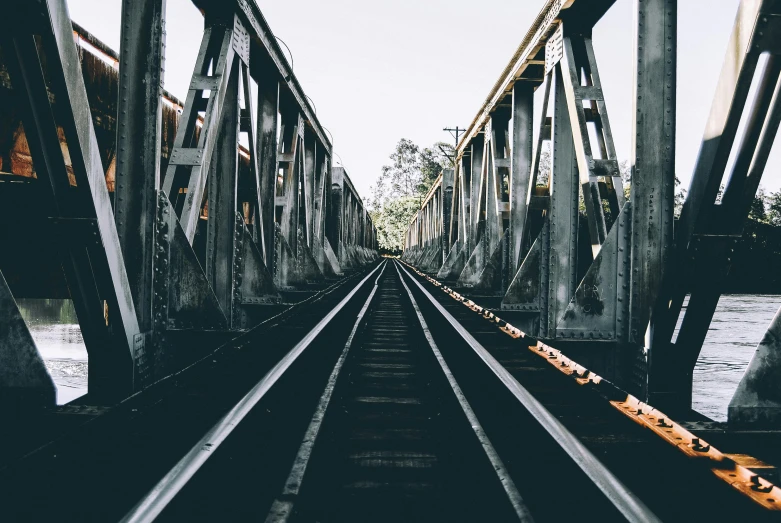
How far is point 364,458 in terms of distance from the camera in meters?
3.13

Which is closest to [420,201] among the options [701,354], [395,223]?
[395,223]

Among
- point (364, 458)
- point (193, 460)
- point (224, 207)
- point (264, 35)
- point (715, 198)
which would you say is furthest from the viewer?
point (264, 35)

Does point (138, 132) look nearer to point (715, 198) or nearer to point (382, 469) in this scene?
point (382, 469)

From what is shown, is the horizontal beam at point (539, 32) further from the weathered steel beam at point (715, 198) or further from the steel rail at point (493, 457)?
the steel rail at point (493, 457)

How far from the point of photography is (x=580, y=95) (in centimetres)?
585

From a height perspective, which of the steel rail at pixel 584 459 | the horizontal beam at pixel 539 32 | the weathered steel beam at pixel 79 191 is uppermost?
the horizontal beam at pixel 539 32

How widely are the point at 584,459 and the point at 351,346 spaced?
11.8 ft

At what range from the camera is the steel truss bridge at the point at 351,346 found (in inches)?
107

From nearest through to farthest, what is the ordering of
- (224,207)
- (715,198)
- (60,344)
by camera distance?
(715,198) < (224,207) < (60,344)

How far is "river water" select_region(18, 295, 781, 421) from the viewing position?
7.47m

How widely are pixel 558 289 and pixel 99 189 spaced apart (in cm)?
498

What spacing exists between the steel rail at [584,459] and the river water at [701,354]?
3690mm

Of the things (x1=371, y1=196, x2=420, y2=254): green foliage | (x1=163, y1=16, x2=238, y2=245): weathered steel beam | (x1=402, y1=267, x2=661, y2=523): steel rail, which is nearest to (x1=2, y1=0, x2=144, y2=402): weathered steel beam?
(x1=163, y1=16, x2=238, y2=245): weathered steel beam

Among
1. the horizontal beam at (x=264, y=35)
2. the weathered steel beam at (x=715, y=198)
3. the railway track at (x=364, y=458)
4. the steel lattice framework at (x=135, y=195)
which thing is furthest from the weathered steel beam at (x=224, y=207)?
the weathered steel beam at (x=715, y=198)
